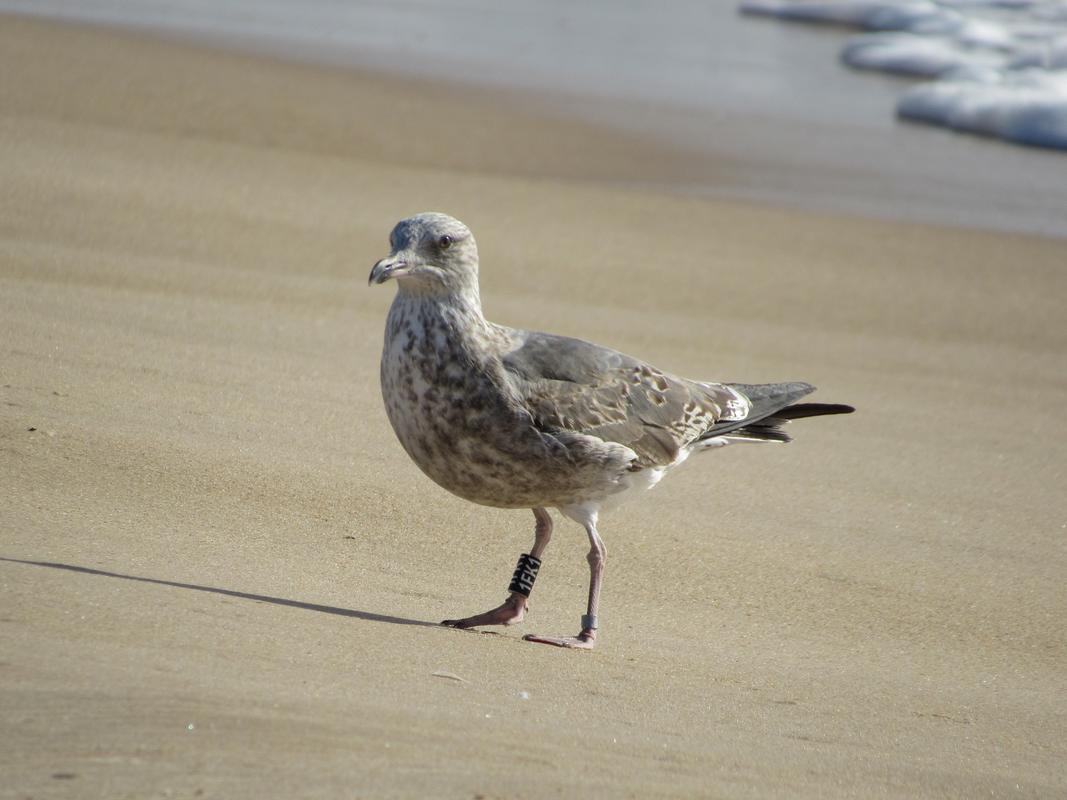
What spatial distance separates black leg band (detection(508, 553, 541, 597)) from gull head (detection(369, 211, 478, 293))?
0.87 metres

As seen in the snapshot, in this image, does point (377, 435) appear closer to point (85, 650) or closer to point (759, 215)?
point (85, 650)

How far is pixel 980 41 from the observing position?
19.9 m

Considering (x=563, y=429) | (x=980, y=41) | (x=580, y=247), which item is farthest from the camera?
(x=980, y=41)

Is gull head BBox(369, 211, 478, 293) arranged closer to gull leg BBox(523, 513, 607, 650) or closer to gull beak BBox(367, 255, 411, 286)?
gull beak BBox(367, 255, 411, 286)

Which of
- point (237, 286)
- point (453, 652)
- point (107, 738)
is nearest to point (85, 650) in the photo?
point (107, 738)

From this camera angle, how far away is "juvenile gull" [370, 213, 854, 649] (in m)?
4.32

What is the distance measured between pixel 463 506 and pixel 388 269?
1.60 meters

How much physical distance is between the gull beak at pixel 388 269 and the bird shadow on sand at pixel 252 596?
94cm

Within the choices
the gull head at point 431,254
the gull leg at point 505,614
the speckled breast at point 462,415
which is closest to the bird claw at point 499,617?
the gull leg at point 505,614

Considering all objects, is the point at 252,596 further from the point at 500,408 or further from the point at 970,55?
the point at 970,55

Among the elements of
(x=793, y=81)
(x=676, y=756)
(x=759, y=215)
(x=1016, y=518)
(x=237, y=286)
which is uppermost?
(x=793, y=81)

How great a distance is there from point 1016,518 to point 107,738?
4.26m

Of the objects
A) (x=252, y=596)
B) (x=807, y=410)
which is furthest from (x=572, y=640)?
(x=807, y=410)

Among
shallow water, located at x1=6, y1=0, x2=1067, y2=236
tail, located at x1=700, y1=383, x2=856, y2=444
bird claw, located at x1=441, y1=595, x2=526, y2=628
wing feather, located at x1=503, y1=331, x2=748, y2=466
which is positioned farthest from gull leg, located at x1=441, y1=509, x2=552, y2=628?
shallow water, located at x1=6, y1=0, x2=1067, y2=236
